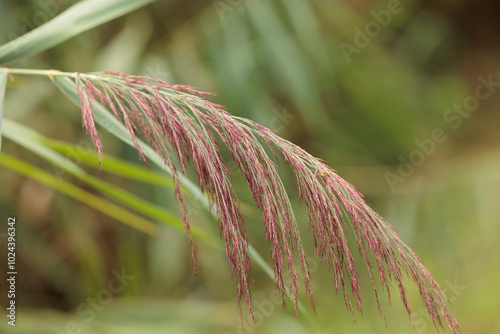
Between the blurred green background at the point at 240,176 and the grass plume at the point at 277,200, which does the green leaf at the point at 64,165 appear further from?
the blurred green background at the point at 240,176

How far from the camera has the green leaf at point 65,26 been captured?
18.5 inches

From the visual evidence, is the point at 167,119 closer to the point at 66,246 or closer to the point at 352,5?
the point at 66,246

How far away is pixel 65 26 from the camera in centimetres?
49

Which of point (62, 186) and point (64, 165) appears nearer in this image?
point (64, 165)

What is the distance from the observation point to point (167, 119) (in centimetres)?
40

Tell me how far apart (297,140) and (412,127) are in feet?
0.99

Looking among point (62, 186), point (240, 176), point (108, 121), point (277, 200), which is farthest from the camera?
point (240, 176)

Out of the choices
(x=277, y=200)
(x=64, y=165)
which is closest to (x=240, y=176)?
(x=64, y=165)

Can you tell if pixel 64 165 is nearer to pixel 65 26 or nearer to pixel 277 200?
pixel 65 26

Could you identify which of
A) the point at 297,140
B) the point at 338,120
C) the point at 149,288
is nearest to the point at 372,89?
the point at 338,120

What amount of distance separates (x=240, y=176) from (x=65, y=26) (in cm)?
71

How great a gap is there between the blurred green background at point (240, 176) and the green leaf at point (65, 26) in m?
0.44

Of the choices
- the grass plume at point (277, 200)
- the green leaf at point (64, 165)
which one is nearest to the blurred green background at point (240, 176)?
the green leaf at point (64, 165)

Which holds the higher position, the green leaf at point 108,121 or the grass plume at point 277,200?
the grass plume at point 277,200
